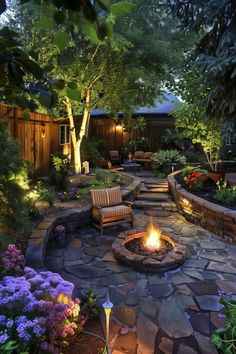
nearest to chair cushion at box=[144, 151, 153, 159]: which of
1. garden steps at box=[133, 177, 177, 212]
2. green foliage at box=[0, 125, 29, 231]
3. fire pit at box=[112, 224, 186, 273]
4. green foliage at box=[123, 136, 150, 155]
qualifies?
green foliage at box=[123, 136, 150, 155]

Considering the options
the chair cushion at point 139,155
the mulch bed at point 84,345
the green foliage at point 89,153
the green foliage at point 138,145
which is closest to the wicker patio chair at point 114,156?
the green foliage at point 138,145

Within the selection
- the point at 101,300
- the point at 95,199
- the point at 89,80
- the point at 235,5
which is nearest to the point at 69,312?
the point at 101,300

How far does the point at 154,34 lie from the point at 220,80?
493cm

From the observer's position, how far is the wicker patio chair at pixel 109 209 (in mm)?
6039

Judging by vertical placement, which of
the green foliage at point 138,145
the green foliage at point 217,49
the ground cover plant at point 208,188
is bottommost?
the ground cover plant at point 208,188

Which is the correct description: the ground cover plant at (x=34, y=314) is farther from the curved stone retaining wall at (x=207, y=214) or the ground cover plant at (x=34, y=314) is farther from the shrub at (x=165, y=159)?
the shrub at (x=165, y=159)

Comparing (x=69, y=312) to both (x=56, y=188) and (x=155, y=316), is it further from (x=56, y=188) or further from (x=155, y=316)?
(x=56, y=188)

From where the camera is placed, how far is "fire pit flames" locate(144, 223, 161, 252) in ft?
16.5

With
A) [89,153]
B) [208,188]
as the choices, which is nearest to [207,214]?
[208,188]

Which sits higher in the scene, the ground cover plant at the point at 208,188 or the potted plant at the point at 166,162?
the potted plant at the point at 166,162

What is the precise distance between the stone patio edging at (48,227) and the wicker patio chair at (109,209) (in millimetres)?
272

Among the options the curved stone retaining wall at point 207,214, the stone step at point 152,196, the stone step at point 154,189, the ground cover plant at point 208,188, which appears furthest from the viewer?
the stone step at point 154,189

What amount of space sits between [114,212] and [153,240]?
1.25m

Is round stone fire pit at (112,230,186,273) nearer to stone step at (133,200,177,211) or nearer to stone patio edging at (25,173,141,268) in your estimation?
stone patio edging at (25,173,141,268)
